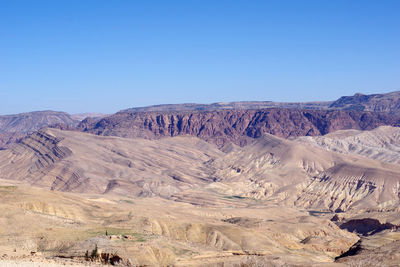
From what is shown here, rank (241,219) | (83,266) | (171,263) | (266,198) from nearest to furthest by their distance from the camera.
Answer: (83,266), (171,263), (241,219), (266,198)

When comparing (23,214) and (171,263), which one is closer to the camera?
(171,263)

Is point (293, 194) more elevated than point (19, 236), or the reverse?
point (19, 236)

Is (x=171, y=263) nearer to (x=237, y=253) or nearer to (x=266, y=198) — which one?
(x=237, y=253)

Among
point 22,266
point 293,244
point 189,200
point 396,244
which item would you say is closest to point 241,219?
point 293,244

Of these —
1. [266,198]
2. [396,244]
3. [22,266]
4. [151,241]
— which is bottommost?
[266,198]

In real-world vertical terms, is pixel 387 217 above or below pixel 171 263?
below

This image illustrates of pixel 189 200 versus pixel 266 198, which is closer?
pixel 189 200

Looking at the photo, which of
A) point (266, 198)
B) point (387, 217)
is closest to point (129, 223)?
point (387, 217)

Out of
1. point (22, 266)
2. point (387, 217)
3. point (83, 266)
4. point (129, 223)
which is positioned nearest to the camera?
point (22, 266)

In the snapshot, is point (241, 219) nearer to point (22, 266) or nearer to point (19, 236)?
point (19, 236)
